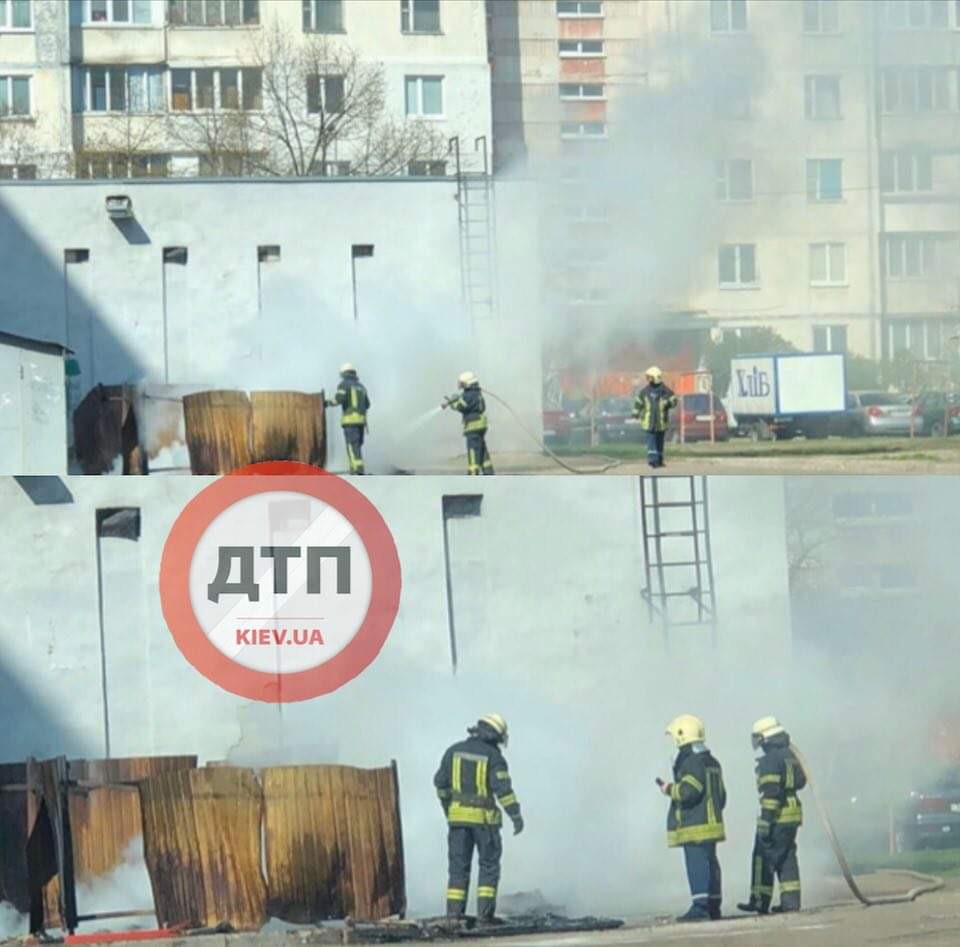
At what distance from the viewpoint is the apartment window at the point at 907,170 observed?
24.4 metres

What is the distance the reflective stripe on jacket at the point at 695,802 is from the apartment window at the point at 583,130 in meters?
15.9

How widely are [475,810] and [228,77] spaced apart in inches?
1413

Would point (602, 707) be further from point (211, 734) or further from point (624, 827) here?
point (211, 734)

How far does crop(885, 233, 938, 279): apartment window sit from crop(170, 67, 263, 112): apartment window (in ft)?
68.8

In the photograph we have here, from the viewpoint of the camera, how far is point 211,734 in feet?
47.0

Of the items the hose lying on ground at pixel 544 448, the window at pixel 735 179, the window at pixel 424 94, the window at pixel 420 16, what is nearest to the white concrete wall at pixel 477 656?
the hose lying on ground at pixel 544 448

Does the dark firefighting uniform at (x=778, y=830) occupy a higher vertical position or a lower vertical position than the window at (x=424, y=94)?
lower

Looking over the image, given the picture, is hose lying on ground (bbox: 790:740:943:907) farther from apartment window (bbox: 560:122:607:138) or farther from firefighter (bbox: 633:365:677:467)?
apartment window (bbox: 560:122:607:138)

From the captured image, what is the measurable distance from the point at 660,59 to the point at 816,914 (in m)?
16.5

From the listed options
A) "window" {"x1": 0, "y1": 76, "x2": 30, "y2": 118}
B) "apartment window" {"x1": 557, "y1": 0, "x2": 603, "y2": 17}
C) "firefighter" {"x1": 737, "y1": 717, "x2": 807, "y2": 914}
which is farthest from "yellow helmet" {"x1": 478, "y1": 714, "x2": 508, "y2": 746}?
"window" {"x1": 0, "y1": 76, "x2": 30, "y2": 118}

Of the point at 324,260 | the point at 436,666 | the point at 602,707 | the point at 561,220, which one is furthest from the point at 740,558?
the point at 561,220

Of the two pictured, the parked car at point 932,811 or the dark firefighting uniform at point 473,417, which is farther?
the dark firefighting uniform at point 473,417

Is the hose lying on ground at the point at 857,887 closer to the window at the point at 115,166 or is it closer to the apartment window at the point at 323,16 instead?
the window at the point at 115,166

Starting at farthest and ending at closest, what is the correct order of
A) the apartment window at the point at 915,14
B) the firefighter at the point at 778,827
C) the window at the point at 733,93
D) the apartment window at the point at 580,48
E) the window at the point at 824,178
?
the apartment window at the point at 580,48 → the window at the point at 824,178 → the window at the point at 733,93 → the apartment window at the point at 915,14 → the firefighter at the point at 778,827
